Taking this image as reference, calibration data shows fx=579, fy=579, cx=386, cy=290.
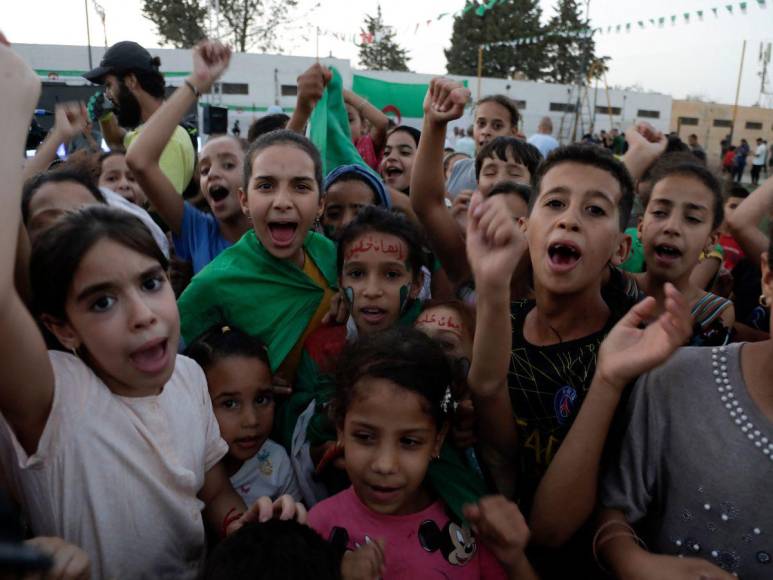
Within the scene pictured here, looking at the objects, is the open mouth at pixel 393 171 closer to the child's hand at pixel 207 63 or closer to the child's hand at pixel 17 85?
the child's hand at pixel 207 63

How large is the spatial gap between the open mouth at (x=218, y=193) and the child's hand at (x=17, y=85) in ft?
6.05

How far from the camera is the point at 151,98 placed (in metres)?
3.32

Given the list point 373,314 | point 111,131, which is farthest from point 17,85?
point 111,131

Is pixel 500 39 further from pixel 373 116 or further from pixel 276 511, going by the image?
pixel 276 511

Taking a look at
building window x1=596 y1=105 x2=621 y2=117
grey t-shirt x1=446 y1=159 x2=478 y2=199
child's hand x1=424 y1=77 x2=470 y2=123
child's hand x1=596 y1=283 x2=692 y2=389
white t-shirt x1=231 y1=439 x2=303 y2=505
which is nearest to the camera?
child's hand x1=596 y1=283 x2=692 y2=389

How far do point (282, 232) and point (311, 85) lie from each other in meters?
1.14

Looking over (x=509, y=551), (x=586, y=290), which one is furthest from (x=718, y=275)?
(x=509, y=551)

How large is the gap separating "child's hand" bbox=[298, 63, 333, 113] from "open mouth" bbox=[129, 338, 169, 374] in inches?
79.2

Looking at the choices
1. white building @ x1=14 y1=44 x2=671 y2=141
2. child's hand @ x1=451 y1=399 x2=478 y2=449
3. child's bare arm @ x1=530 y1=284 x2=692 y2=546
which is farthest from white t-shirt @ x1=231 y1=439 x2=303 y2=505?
white building @ x1=14 y1=44 x2=671 y2=141

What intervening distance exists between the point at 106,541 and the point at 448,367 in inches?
38.1

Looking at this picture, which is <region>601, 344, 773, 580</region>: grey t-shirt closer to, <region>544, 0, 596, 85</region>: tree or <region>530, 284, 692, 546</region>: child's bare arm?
<region>530, 284, 692, 546</region>: child's bare arm

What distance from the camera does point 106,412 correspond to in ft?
4.30

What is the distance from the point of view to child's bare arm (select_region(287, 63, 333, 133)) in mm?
3006

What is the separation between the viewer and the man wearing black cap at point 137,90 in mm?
3193
